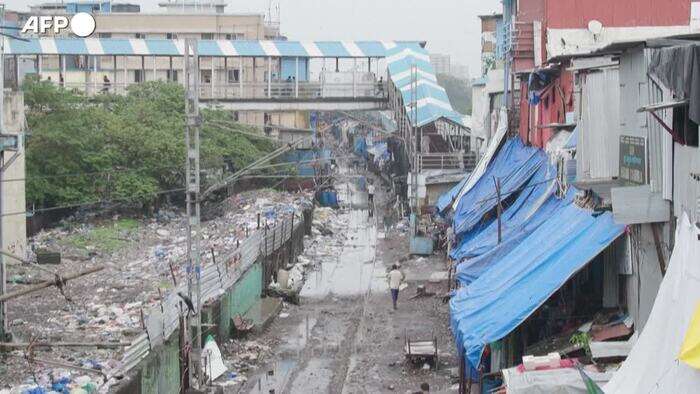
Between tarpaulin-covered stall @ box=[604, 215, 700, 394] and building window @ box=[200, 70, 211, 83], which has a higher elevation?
building window @ box=[200, 70, 211, 83]

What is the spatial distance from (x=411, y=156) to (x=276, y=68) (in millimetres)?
19373

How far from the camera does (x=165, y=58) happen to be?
58.2 meters

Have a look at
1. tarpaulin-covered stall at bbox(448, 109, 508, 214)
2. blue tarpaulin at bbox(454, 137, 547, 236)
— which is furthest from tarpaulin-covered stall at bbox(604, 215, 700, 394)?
tarpaulin-covered stall at bbox(448, 109, 508, 214)

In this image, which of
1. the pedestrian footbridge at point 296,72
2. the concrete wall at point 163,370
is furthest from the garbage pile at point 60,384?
the pedestrian footbridge at point 296,72

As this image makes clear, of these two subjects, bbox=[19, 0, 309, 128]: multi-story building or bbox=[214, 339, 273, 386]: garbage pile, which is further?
bbox=[19, 0, 309, 128]: multi-story building

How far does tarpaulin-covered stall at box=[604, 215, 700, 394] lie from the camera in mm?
8320

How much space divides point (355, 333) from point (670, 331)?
13.0 metres

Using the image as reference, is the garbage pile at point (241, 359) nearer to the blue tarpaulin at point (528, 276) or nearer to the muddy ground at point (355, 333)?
the muddy ground at point (355, 333)

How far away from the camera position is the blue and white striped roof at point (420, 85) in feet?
125

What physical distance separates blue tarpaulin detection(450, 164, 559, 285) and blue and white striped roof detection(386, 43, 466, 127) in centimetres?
Answer: 1448

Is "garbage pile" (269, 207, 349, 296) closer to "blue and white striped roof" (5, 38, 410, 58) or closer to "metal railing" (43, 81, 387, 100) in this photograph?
"metal railing" (43, 81, 387, 100)

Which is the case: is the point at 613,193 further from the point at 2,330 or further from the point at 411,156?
the point at 411,156

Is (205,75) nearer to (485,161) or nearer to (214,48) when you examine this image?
(214,48)

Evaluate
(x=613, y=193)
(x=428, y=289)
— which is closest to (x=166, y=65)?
(x=428, y=289)
